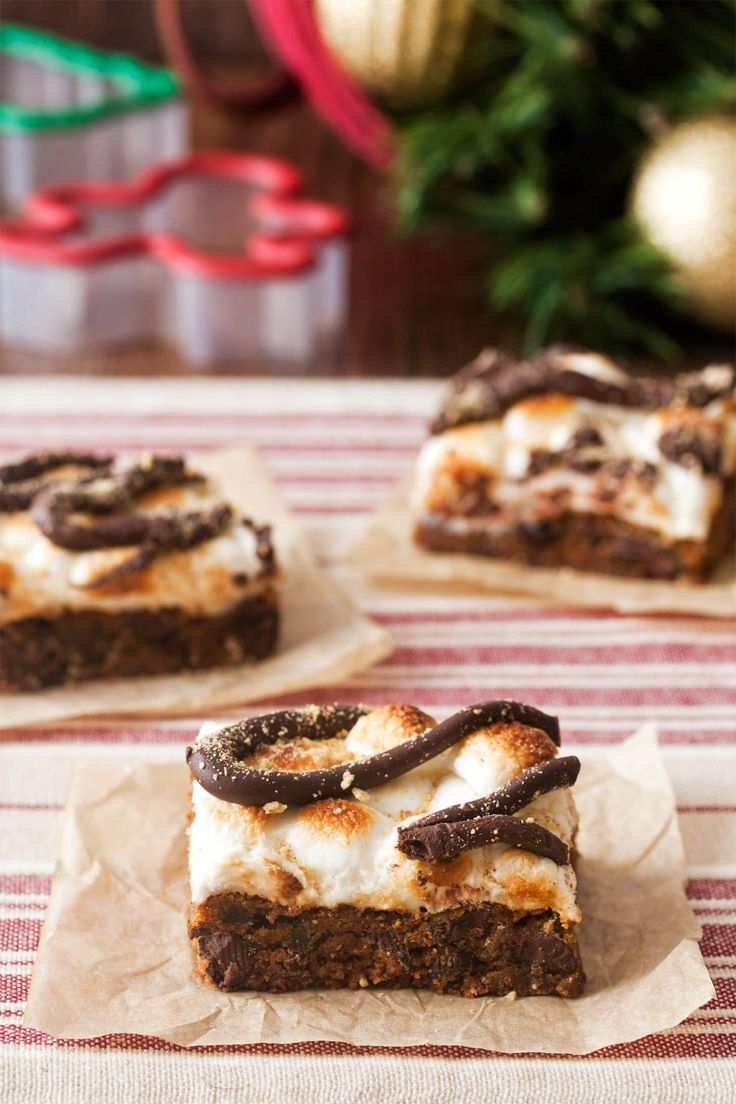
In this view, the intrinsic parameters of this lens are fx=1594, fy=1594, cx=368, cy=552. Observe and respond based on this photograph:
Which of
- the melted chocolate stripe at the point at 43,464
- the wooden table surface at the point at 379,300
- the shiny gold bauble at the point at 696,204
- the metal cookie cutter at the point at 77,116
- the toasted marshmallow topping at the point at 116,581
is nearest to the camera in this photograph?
the toasted marshmallow topping at the point at 116,581

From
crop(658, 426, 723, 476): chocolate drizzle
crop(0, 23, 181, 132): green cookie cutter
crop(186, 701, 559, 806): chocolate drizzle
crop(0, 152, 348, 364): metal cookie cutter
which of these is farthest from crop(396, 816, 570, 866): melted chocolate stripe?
crop(0, 23, 181, 132): green cookie cutter

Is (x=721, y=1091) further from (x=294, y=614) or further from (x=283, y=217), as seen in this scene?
(x=283, y=217)

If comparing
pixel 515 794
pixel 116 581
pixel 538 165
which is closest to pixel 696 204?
pixel 538 165

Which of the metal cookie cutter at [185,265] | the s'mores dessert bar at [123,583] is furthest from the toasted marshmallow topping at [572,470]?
the metal cookie cutter at [185,265]

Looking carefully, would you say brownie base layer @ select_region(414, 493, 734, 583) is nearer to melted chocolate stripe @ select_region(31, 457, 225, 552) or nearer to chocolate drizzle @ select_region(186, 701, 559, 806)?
melted chocolate stripe @ select_region(31, 457, 225, 552)

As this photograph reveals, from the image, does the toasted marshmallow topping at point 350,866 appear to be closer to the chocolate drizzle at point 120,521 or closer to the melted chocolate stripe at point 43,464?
the chocolate drizzle at point 120,521

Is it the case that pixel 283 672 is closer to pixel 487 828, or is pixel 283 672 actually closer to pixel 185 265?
pixel 487 828
